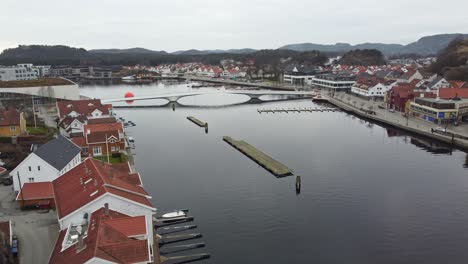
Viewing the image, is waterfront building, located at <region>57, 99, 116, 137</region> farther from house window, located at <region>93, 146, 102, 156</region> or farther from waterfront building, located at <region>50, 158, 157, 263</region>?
waterfront building, located at <region>50, 158, 157, 263</region>

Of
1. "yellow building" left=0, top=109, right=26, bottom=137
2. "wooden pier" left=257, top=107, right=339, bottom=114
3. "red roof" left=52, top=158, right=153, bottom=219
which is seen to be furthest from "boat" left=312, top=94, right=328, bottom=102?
"red roof" left=52, top=158, right=153, bottom=219

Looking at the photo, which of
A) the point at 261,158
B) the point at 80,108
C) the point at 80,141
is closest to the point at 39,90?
the point at 80,108

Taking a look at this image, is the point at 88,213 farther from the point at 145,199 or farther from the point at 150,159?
the point at 150,159

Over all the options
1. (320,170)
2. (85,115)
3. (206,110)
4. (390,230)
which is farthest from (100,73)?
(390,230)

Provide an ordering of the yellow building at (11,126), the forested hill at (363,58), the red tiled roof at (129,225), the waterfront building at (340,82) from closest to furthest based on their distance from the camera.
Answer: the red tiled roof at (129,225) < the yellow building at (11,126) < the waterfront building at (340,82) < the forested hill at (363,58)

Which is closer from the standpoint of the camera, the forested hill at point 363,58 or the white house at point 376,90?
the white house at point 376,90

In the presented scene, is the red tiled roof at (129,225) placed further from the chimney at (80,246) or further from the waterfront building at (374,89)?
the waterfront building at (374,89)

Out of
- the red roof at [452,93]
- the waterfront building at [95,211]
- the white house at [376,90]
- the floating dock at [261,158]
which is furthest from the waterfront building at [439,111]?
the waterfront building at [95,211]
